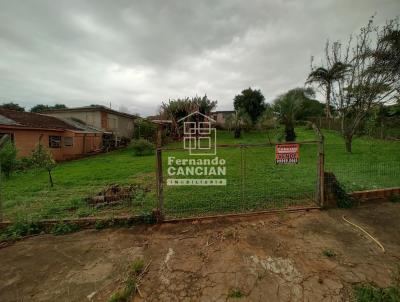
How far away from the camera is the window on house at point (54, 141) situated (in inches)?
635

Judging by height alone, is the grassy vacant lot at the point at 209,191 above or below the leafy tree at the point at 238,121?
below

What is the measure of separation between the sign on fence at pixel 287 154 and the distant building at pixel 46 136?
49.2ft

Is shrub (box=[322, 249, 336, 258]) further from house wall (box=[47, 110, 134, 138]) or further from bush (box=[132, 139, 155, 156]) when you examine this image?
house wall (box=[47, 110, 134, 138])

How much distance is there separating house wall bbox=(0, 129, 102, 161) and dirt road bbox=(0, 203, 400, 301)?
1325cm

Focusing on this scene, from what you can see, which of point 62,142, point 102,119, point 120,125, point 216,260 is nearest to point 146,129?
point 120,125

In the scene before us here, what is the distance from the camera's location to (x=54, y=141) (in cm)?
1644

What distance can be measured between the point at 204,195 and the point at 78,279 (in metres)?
3.37

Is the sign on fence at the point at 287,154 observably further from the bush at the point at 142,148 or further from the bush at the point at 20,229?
the bush at the point at 142,148

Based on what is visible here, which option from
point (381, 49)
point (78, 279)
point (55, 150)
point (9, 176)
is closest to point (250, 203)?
point (78, 279)

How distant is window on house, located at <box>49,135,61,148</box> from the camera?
52.9 feet

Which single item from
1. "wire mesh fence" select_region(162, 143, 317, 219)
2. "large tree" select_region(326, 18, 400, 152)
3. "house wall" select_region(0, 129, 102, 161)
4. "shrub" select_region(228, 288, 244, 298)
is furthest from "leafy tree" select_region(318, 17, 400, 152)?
"house wall" select_region(0, 129, 102, 161)

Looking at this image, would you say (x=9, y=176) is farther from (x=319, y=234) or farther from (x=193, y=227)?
(x=319, y=234)

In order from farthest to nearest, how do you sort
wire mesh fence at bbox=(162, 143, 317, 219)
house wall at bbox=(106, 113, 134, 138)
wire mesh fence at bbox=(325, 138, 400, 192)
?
house wall at bbox=(106, 113, 134, 138), wire mesh fence at bbox=(325, 138, 400, 192), wire mesh fence at bbox=(162, 143, 317, 219)

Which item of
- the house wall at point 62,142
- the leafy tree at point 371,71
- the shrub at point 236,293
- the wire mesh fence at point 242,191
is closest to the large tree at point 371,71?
the leafy tree at point 371,71
